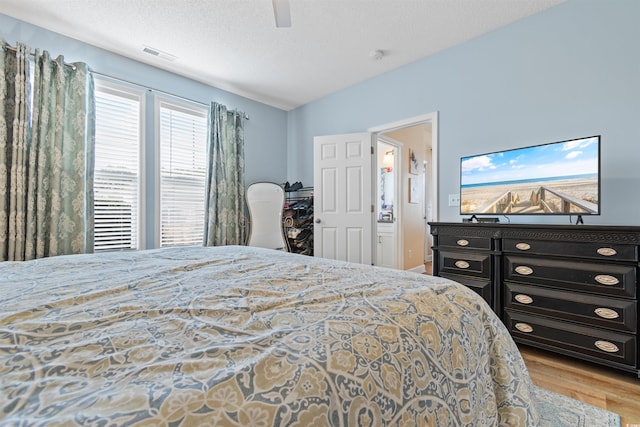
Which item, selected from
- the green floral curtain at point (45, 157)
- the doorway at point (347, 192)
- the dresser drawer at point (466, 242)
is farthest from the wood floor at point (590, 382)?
the green floral curtain at point (45, 157)

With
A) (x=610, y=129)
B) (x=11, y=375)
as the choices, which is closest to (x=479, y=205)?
(x=610, y=129)

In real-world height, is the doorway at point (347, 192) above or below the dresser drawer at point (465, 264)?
above

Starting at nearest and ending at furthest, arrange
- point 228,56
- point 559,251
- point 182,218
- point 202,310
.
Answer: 1. point 202,310
2. point 559,251
3. point 228,56
4. point 182,218

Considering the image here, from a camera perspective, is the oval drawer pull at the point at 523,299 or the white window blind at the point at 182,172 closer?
the oval drawer pull at the point at 523,299

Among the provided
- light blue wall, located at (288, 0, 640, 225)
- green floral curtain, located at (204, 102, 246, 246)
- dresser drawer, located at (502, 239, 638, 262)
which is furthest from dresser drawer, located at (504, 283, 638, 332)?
green floral curtain, located at (204, 102, 246, 246)

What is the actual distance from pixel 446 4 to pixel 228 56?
2192 millimetres

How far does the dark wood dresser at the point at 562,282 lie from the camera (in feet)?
5.76

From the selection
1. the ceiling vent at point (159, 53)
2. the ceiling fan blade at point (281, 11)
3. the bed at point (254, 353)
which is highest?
the ceiling vent at point (159, 53)

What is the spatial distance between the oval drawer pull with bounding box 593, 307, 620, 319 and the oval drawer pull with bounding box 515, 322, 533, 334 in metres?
0.40

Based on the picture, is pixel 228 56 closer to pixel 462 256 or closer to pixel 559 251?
pixel 462 256

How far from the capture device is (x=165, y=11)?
8.09 feet

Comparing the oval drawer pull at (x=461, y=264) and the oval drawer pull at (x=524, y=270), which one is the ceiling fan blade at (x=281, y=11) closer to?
the oval drawer pull at (x=461, y=264)

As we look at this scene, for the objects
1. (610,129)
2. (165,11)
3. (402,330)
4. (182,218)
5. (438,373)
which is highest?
(165,11)

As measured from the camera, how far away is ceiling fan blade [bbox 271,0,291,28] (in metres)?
1.61
